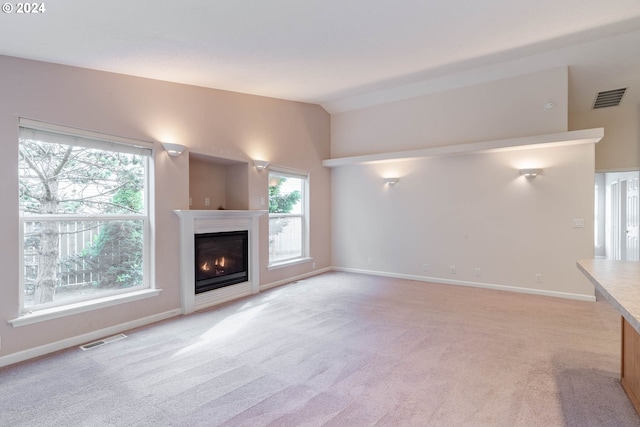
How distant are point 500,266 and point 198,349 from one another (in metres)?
4.68

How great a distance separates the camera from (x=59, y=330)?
309 cm

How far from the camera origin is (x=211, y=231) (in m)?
4.53

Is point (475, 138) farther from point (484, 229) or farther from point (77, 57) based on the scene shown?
point (77, 57)

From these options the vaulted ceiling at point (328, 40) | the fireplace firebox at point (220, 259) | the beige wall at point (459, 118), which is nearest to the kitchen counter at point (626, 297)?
the vaulted ceiling at point (328, 40)

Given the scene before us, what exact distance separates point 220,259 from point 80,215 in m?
1.87

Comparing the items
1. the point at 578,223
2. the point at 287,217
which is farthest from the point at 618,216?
the point at 287,217

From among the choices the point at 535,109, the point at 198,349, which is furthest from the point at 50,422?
the point at 535,109

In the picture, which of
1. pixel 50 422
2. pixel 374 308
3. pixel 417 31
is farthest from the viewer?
pixel 374 308

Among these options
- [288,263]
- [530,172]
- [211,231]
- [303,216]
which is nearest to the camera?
[211,231]

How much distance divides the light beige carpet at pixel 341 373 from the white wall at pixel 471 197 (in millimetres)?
1125

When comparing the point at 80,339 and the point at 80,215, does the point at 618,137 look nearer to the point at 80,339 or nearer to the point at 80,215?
the point at 80,215

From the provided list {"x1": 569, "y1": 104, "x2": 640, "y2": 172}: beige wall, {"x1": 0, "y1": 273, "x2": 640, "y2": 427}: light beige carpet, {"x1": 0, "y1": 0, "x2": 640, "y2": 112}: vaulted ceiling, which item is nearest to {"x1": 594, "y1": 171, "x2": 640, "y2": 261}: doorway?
{"x1": 569, "y1": 104, "x2": 640, "y2": 172}: beige wall

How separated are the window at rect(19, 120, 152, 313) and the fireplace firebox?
708mm
